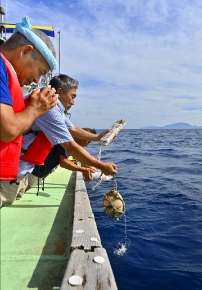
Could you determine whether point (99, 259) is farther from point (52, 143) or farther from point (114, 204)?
point (114, 204)

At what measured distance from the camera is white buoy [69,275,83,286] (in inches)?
73.5

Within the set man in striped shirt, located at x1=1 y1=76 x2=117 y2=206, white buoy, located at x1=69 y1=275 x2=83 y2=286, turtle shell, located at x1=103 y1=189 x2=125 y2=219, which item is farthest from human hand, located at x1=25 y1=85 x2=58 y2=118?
turtle shell, located at x1=103 y1=189 x2=125 y2=219

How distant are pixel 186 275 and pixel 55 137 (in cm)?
320

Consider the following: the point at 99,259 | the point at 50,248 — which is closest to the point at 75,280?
the point at 99,259

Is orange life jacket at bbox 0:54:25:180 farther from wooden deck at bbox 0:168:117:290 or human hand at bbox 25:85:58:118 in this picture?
wooden deck at bbox 0:168:117:290

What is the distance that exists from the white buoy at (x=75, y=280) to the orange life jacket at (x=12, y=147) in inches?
36.9

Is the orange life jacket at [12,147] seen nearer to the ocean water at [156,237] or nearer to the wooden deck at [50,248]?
the wooden deck at [50,248]

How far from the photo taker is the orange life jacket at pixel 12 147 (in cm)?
167

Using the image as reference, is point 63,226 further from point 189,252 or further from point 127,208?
point 127,208

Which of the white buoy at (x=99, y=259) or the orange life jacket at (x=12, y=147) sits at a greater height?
the orange life jacket at (x=12, y=147)

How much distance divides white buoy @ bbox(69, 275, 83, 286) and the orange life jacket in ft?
3.07

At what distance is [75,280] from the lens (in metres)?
1.91

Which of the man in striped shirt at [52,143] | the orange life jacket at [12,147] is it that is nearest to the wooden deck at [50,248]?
the man in striped shirt at [52,143]

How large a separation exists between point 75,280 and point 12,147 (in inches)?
45.5
